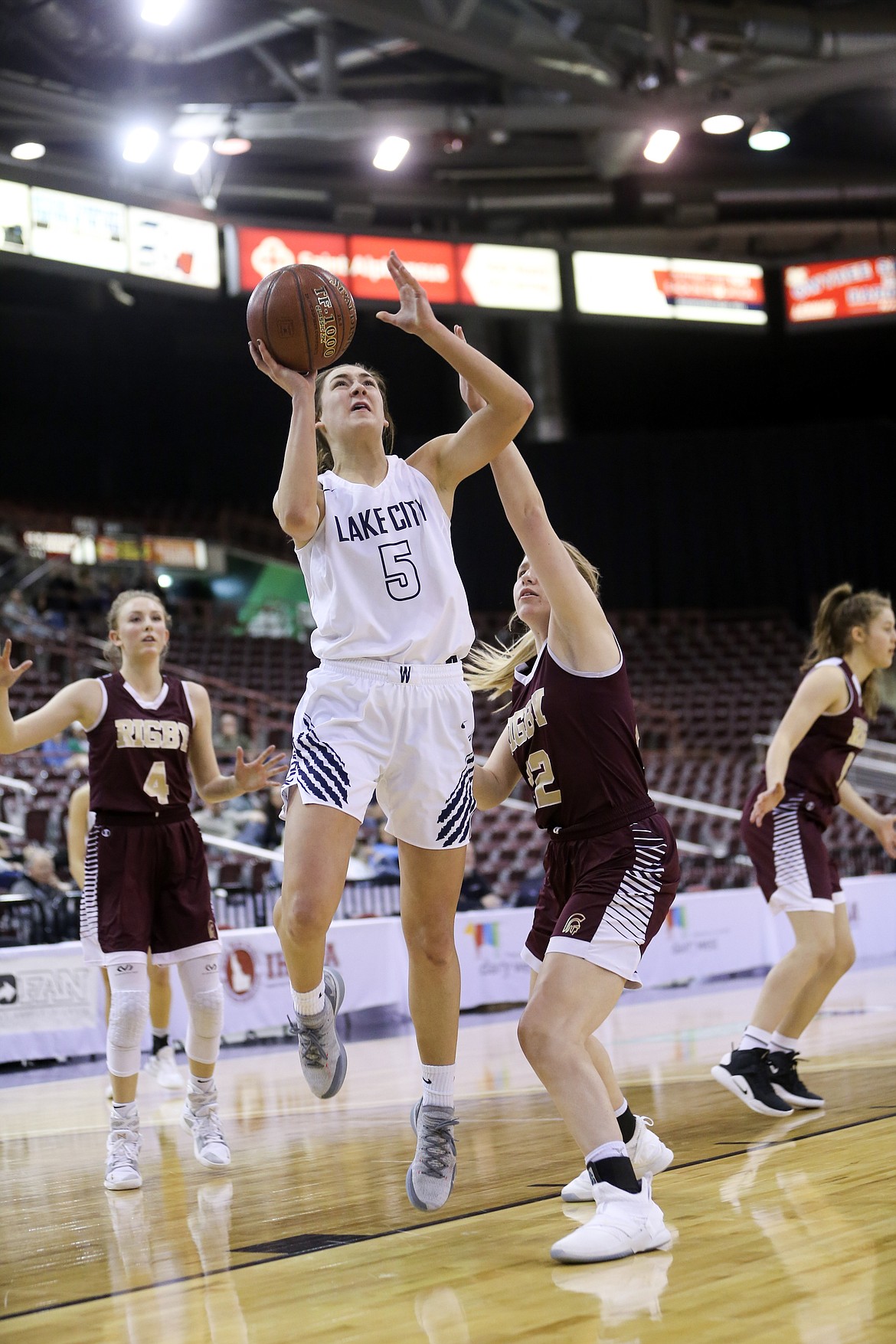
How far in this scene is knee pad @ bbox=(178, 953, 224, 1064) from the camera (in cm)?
447

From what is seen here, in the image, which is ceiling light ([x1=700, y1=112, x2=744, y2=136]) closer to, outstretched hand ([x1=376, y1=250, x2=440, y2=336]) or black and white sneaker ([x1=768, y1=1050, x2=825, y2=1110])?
black and white sneaker ([x1=768, y1=1050, x2=825, y2=1110])

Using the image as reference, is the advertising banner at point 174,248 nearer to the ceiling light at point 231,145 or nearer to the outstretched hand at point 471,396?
the ceiling light at point 231,145

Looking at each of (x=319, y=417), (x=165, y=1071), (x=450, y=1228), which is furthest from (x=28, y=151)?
(x=450, y=1228)

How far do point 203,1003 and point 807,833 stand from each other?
2276 mm

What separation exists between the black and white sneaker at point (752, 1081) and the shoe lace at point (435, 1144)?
1719 mm

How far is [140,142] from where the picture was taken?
15.1 metres

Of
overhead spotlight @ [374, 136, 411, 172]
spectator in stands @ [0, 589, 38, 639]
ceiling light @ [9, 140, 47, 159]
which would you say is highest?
overhead spotlight @ [374, 136, 411, 172]

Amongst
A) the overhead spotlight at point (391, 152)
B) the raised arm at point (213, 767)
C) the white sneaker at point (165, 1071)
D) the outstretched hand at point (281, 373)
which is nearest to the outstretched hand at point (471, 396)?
the outstretched hand at point (281, 373)

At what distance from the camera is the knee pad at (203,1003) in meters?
4.47

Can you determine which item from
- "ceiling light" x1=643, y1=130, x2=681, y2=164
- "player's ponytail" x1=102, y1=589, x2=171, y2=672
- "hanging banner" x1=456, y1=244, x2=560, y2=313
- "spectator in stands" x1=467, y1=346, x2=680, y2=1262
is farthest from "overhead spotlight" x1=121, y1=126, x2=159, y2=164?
"spectator in stands" x1=467, y1=346, x2=680, y2=1262

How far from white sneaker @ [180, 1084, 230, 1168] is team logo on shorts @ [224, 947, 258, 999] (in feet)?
12.0

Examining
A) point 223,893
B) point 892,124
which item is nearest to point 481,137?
point 892,124

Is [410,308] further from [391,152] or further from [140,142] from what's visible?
[391,152]

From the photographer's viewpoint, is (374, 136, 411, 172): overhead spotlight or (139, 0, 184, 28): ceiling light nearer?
(139, 0, 184, 28): ceiling light
